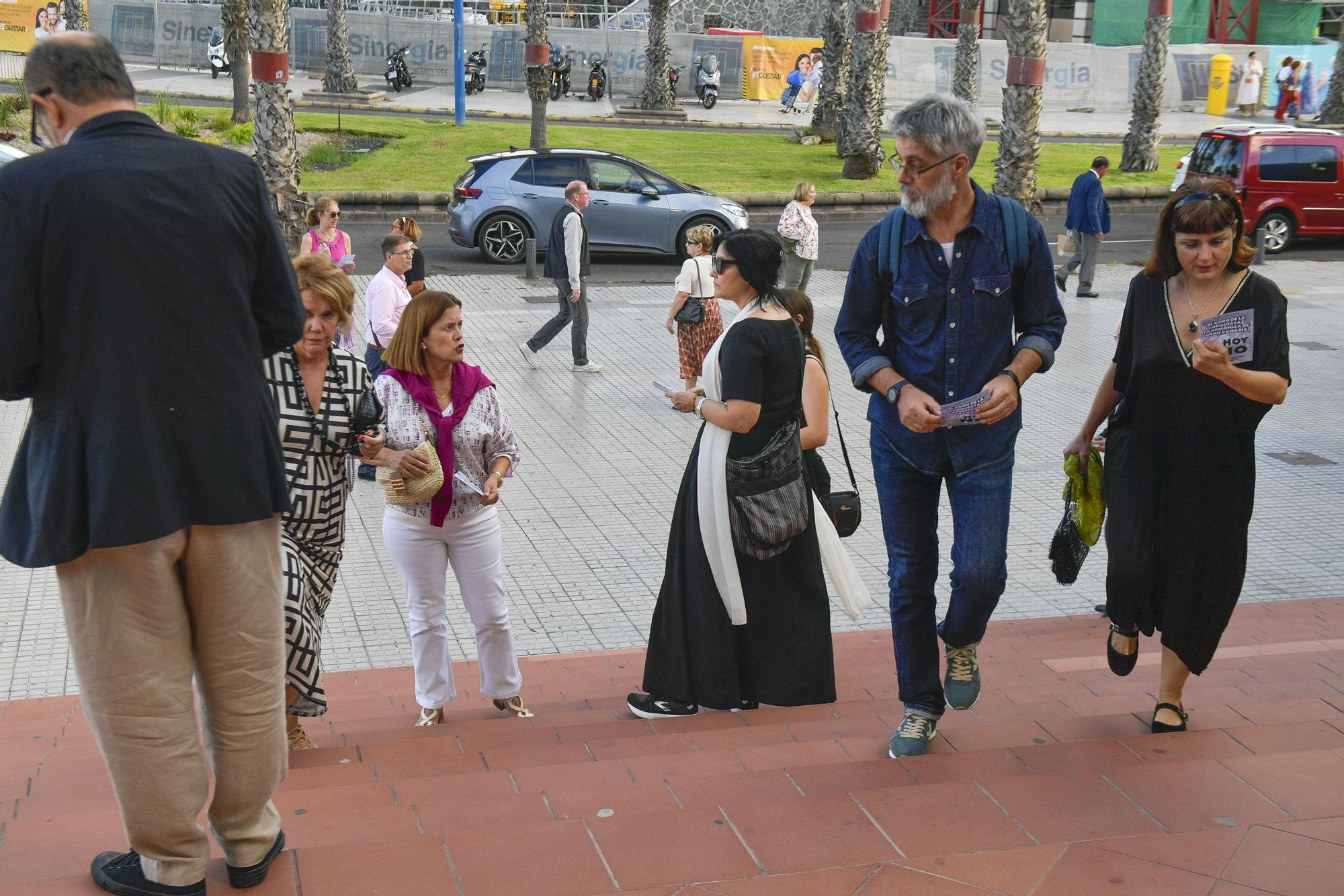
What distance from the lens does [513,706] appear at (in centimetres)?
526

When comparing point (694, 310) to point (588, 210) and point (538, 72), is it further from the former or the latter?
point (538, 72)

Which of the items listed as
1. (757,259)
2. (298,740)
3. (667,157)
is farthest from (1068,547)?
(667,157)

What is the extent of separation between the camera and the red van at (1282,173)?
66.0 feet

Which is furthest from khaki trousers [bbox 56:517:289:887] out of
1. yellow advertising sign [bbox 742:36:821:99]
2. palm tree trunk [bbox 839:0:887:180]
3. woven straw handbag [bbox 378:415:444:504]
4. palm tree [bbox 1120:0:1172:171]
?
yellow advertising sign [bbox 742:36:821:99]

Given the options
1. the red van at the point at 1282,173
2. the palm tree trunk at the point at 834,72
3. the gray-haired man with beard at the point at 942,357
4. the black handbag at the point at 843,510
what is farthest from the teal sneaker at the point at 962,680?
the palm tree trunk at the point at 834,72

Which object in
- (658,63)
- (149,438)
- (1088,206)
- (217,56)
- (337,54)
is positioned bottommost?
(1088,206)

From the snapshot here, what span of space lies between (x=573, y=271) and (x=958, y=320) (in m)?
8.50

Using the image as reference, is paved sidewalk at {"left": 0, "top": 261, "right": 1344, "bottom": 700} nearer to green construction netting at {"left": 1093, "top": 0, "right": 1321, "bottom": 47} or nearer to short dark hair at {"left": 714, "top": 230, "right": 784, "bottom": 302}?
short dark hair at {"left": 714, "top": 230, "right": 784, "bottom": 302}

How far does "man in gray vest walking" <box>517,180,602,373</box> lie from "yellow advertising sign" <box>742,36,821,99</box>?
3033 cm

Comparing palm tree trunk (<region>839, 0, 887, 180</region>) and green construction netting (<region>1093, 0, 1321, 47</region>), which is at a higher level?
green construction netting (<region>1093, 0, 1321, 47</region>)

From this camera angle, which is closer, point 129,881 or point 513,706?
point 129,881

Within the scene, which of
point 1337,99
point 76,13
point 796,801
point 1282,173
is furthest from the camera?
point 1337,99

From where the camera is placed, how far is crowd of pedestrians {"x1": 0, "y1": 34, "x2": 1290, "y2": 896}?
106 inches

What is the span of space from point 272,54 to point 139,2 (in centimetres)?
2965
